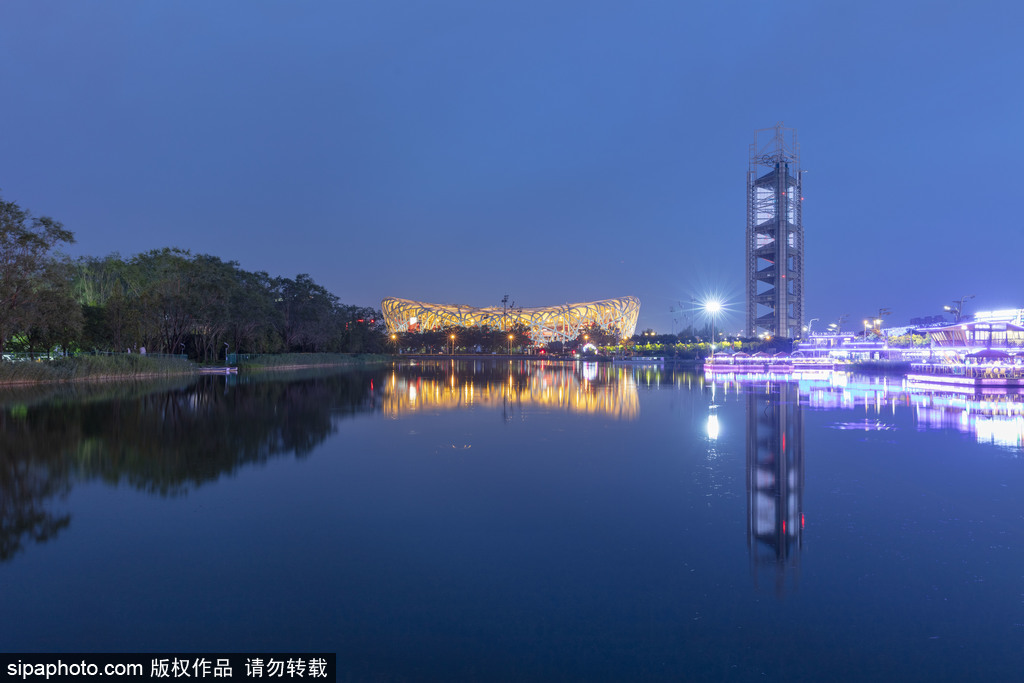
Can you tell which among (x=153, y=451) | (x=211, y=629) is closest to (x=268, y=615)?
(x=211, y=629)

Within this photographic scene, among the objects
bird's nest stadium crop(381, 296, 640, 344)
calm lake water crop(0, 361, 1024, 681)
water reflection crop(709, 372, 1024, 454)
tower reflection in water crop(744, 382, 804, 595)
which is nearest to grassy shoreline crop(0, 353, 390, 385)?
calm lake water crop(0, 361, 1024, 681)

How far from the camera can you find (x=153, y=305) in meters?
38.7

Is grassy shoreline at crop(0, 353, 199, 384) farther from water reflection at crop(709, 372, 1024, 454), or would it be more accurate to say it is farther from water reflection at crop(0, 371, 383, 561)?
water reflection at crop(709, 372, 1024, 454)

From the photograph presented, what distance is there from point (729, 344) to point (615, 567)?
207 ft

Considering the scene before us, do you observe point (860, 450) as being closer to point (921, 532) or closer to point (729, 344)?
point (921, 532)

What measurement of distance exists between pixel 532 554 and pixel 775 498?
325cm

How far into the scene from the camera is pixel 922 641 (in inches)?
144

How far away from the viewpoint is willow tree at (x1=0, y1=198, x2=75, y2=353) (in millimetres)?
26141

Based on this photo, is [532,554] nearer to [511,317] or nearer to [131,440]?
[131,440]

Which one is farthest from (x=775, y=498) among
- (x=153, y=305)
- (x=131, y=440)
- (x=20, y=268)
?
(x=153, y=305)

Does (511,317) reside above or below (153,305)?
above

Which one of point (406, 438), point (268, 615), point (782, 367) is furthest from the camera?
point (782, 367)

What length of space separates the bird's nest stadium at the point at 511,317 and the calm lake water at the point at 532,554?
411 ft

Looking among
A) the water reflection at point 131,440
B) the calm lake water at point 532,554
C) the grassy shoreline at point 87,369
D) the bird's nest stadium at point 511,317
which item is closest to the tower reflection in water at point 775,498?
the calm lake water at point 532,554
